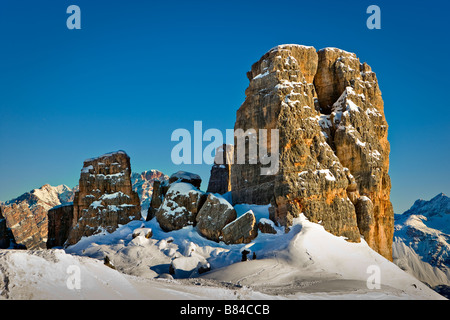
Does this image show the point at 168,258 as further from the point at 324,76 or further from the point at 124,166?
the point at 324,76

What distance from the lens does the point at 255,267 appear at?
3972 cm

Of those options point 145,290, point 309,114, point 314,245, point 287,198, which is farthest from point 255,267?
point 309,114

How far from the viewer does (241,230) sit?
49.3 metres

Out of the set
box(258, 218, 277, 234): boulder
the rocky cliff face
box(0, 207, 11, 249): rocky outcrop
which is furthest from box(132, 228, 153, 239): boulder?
box(0, 207, 11, 249): rocky outcrop

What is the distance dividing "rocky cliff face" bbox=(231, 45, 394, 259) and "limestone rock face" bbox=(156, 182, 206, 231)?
6576 millimetres

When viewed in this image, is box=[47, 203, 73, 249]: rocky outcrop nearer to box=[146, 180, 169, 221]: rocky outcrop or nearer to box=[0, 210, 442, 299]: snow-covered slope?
box=[146, 180, 169, 221]: rocky outcrop

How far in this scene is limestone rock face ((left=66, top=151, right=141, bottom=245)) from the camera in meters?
61.7

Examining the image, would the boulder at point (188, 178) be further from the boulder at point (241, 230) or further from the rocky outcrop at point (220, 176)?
the boulder at point (241, 230)

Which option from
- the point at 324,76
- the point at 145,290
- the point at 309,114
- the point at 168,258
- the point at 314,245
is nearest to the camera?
the point at 145,290

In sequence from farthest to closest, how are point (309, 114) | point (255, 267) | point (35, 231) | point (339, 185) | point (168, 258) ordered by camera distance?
point (35, 231) → point (309, 114) → point (339, 185) → point (168, 258) → point (255, 267)

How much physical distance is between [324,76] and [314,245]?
31176 mm

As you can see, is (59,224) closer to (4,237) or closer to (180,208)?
(4,237)

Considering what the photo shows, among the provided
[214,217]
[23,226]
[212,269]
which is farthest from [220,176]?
[23,226]

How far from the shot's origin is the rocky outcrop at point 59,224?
73500mm
